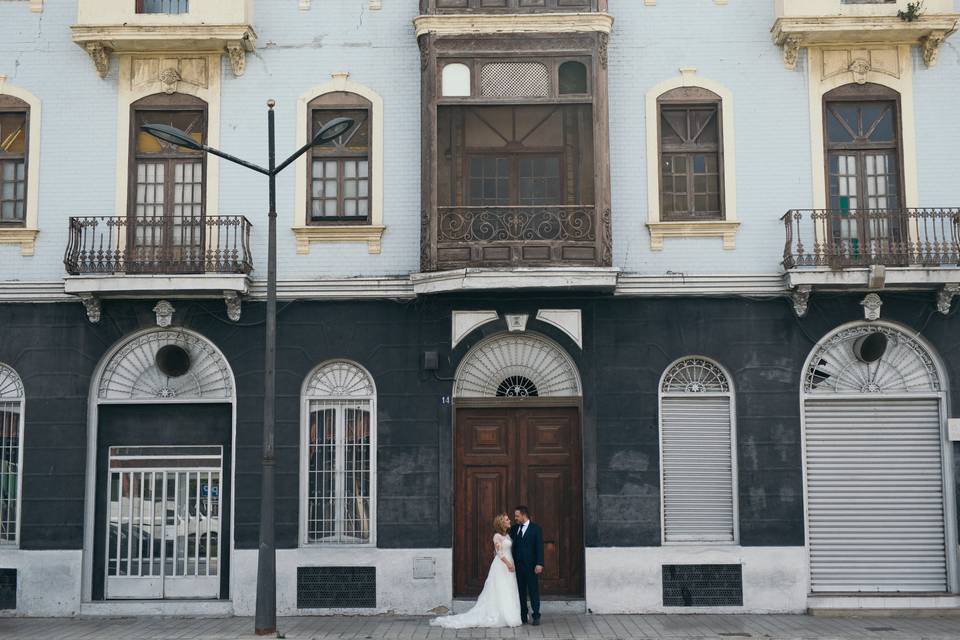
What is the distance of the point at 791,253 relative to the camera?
52.2 feet

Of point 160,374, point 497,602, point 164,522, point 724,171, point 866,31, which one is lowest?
point 497,602

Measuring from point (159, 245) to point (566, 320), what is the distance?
6.42m

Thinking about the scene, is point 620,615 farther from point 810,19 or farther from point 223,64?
point 223,64

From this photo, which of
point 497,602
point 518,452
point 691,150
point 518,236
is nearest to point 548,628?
point 497,602

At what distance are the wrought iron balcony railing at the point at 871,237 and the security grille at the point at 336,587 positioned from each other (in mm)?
7991

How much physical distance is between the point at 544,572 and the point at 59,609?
7395 mm

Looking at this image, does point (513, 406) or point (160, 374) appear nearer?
point (513, 406)

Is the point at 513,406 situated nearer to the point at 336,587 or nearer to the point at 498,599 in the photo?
the point at 498,599

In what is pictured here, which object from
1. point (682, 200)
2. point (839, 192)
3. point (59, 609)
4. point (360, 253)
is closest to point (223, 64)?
point (360, 253)

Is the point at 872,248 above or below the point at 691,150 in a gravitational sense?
below

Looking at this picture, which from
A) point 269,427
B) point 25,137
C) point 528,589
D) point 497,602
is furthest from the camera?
point 25,137

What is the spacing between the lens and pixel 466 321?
16234 mm

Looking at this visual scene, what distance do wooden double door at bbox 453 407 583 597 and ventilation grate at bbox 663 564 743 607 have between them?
4.49 ft

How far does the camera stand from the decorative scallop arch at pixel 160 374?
54.0 feet
